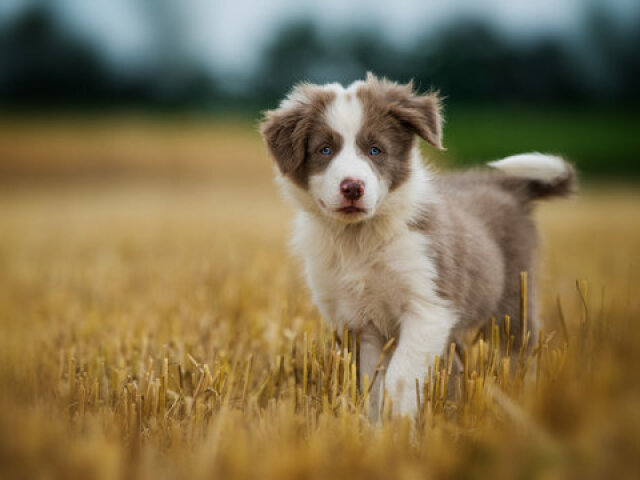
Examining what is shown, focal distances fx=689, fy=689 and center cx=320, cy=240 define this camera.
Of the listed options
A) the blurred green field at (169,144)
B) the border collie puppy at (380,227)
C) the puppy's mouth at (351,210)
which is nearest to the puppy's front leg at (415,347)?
the border collie puppy at (380,227)

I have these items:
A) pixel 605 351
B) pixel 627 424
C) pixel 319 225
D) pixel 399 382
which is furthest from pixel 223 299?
pixel 627 424

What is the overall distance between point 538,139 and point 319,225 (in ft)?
71.9

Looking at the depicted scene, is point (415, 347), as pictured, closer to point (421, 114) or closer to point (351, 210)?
point (351, 210)

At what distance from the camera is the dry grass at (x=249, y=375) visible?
6.01ft

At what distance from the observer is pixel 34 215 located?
12.9 m

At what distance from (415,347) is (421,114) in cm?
121

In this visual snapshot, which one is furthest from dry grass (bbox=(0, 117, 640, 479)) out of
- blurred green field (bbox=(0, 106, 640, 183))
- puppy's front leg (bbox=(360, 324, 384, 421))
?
blurred green field (bbox=(0, 106, 640, 183))

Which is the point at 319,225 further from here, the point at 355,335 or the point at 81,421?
the point at 81,421

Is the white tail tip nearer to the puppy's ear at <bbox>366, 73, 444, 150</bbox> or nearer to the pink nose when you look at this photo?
the puppy's ear at <bbox>366, 73, 444, 150</bbox>

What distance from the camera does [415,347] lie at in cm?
326

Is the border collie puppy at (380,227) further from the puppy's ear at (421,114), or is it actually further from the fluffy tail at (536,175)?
the fluffy tail at (536,175)

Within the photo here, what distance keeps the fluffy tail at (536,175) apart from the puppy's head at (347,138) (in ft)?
2.92

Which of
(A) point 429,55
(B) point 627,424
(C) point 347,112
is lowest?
(B) point 627,424

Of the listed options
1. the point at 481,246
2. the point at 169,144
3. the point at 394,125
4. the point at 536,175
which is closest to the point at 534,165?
the point at 536,175
